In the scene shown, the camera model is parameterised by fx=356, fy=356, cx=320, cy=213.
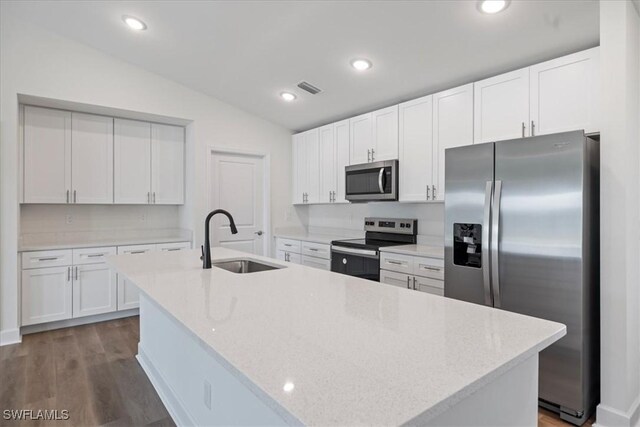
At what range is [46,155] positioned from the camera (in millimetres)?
3711

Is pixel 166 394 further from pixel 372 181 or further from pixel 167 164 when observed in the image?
pixel 167 164

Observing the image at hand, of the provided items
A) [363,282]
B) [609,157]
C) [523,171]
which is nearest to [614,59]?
[609,157]

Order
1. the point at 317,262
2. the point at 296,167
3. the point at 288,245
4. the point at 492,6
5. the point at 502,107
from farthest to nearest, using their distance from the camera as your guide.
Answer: the point at 296,167 → the point at 288,245 → the point at 317,262 → the point at 502,107 → the point at 492,6

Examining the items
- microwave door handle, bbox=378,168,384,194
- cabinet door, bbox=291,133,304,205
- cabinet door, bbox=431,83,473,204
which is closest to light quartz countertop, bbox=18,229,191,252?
cabinet door, bbox=291,133,304,205

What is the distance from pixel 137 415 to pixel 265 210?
3.11 m

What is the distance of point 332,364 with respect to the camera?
2.77ft

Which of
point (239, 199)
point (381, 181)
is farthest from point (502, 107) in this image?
point (239, 199)

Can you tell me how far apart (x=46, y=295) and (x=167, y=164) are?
1893 millimetres

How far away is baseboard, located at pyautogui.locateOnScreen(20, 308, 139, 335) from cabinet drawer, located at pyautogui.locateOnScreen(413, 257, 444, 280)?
3.25 metres

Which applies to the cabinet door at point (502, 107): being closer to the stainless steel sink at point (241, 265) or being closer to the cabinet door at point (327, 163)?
the cabinet door at point (327, 163)

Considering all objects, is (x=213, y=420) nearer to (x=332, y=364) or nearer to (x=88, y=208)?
(x=332, y=364)

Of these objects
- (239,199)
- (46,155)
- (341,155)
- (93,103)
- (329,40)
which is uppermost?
(329,40)

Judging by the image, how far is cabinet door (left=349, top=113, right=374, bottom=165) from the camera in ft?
12.8

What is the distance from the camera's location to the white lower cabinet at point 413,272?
289 cm
